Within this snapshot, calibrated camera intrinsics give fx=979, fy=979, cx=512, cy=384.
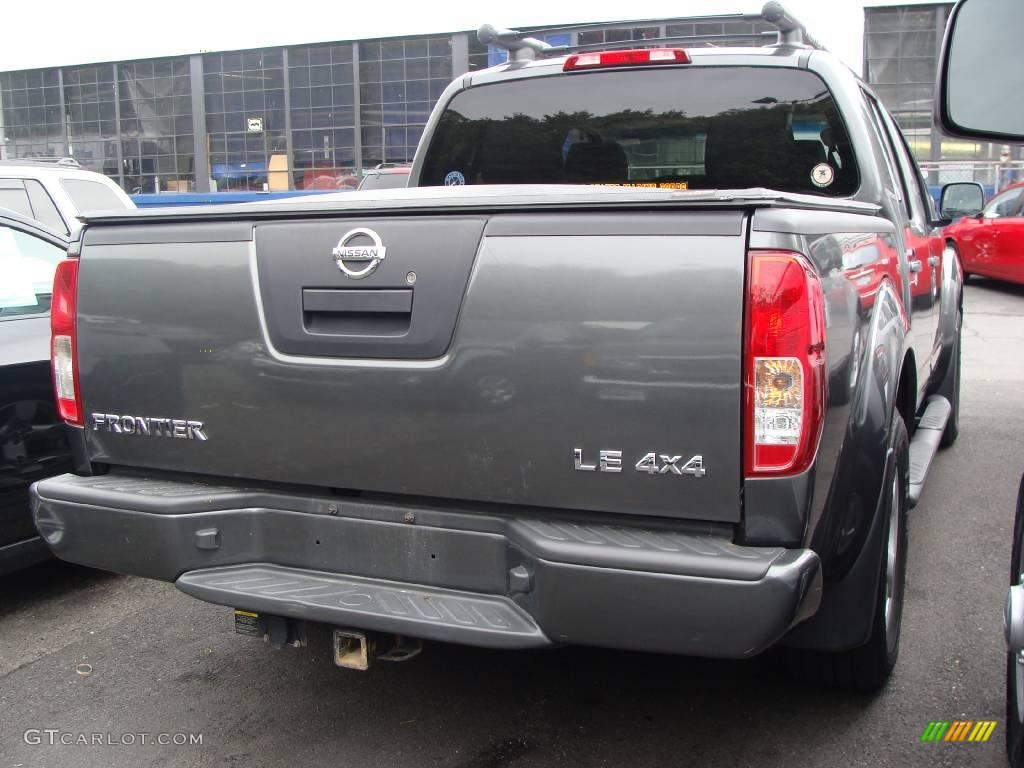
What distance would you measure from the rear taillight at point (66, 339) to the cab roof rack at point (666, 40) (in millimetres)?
2282

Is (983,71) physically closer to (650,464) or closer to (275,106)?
(650,464)

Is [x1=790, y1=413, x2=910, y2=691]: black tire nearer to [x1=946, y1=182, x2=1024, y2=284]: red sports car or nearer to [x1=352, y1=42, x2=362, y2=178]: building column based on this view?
[x1=946, y1=182, x2=1024, y2=284]: red sports car

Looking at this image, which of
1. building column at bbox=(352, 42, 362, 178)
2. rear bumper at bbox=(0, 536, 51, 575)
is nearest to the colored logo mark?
rear bumper at bbox=(0, 536, 51, 575)

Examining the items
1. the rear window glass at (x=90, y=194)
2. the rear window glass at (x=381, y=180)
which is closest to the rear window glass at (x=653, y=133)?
the rear window glass at (x=90, y=194)

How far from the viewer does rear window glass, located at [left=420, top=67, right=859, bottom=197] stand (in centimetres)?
402

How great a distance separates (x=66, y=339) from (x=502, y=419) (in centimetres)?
144

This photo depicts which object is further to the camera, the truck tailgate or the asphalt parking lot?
the asphalt parking lot

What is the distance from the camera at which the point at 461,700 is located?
3262mm

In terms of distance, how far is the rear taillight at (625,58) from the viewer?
4113 mm

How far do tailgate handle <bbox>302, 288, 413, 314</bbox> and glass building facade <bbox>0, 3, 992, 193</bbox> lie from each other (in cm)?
3035

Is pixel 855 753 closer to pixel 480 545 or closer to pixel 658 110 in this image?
pixel 480 545

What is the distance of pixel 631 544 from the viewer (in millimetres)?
2311

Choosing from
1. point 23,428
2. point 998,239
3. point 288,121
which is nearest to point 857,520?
point 23,428

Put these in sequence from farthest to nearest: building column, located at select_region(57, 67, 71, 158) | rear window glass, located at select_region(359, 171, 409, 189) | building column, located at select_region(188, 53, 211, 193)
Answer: building column, located at select_region(57, 67, 71, 158), building column, located at select_region(188, 53, 211, 193), rear window glass, located at select_region(359, 171, 409, 189)
